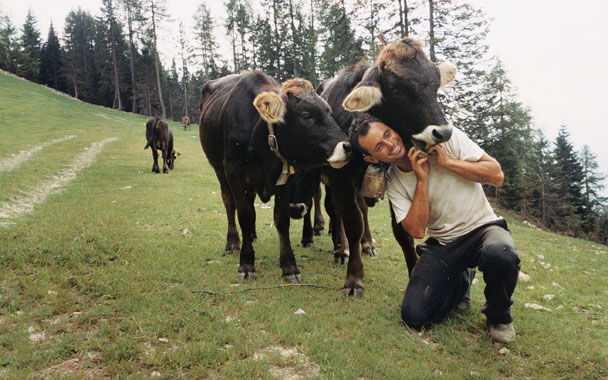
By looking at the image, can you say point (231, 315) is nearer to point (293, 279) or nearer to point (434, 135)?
point (293, 279)

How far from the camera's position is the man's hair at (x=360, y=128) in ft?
11.0

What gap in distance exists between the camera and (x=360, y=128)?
3371 millimetres

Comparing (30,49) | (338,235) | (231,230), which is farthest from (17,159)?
(30,49)

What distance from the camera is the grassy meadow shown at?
265 cm

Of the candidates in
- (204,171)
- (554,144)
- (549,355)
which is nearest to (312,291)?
(549,355)

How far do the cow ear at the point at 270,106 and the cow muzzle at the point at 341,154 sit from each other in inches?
28.8

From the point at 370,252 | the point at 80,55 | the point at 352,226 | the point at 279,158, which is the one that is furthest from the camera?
the point at 80,55

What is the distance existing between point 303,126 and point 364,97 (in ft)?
2.87

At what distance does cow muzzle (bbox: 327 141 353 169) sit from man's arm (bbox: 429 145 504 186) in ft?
2.76

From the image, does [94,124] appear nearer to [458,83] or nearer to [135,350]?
[458,83]

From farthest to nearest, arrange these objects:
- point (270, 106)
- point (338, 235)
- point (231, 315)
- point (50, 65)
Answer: point (50, 65)
point (338, 235)
point (270, 106)
point (231, 315)

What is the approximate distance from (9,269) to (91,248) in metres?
0.95

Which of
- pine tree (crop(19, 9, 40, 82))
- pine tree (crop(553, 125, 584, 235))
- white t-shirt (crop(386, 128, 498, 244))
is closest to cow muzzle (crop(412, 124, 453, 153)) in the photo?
white t-shirt (crop(386, 128, 498, 244))

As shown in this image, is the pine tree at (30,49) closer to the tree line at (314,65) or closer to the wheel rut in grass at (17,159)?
the tree line at (314,65)
